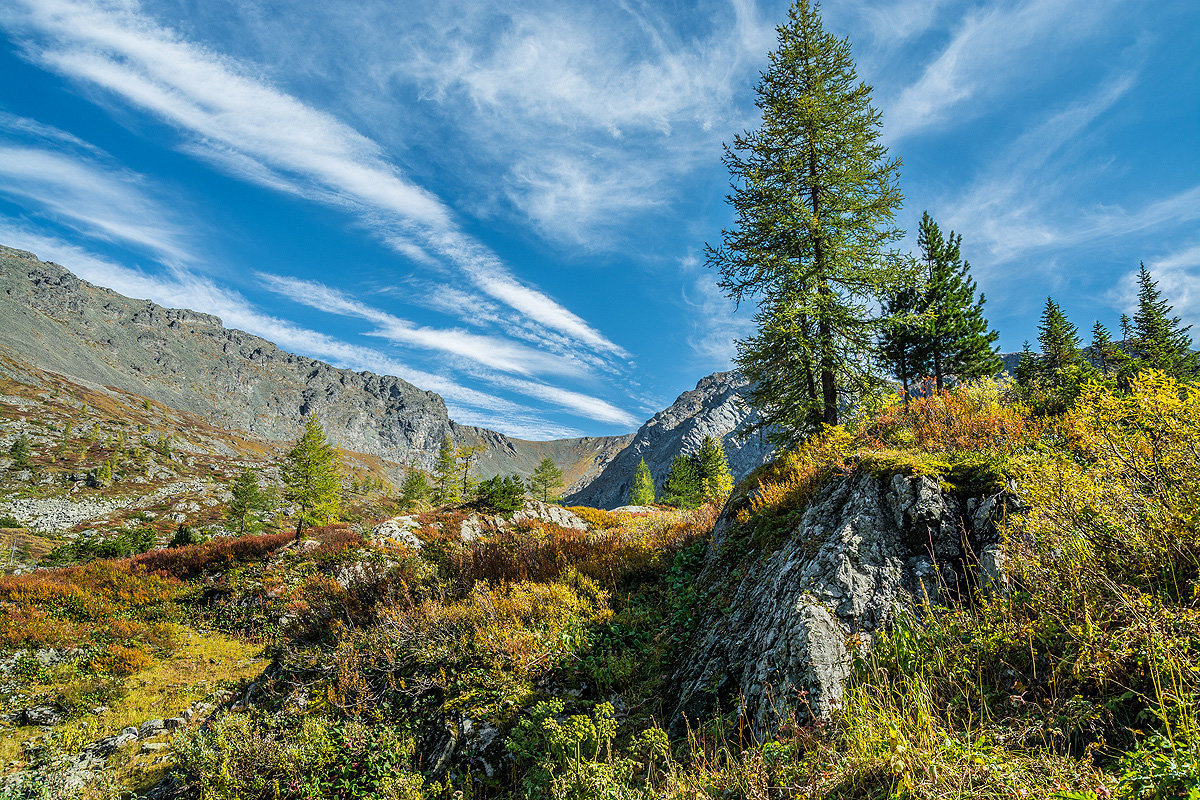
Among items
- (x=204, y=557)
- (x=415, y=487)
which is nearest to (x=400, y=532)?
(x=204, y=557)

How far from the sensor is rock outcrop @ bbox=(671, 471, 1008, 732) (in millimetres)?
4072

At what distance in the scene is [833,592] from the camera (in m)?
4.62

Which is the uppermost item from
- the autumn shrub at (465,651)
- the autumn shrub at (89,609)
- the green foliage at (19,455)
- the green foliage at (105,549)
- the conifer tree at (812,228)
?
the conifer tree at (812,228)

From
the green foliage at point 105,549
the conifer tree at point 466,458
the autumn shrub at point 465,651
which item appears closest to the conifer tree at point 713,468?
the conifer tree at point 466,458

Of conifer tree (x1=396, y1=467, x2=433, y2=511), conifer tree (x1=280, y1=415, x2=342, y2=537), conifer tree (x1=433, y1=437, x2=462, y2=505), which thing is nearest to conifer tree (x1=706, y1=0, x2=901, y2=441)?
conifer tree (x1=280, y1=415, x2=342, y2=537)

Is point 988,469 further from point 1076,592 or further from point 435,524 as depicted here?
point 435,524

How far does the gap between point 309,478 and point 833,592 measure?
28.9m

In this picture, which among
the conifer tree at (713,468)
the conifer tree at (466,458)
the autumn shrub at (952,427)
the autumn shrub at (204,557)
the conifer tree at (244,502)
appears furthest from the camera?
the conifer tree at (244,502)

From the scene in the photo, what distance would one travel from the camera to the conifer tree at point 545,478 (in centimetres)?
7000

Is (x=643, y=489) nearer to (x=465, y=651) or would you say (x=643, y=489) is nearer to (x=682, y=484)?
(x=682, y=484)

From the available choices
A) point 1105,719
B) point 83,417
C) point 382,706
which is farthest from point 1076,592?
point 83,417

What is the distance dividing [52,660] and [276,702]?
7.92 metres

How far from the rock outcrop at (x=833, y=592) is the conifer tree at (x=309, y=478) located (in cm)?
2610

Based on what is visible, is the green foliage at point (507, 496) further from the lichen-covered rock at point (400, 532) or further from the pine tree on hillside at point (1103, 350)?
the pine tree on hillside at point (1103, 350)
